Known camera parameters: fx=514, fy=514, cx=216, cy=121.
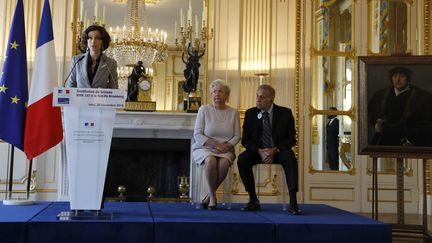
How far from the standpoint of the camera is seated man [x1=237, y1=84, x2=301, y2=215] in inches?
171


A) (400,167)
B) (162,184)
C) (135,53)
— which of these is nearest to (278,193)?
(162,184)

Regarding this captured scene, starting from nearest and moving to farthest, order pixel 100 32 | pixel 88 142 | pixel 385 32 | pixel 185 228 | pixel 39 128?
1. pixel 185 228
2. pixel 88 142
3. pixel 100 32
4. pixel 39 128
5. pixel 385 32

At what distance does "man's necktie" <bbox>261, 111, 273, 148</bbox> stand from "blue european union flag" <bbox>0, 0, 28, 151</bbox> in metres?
2.03

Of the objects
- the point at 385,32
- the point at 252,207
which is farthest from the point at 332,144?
the point at 252,207

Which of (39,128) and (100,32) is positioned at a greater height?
(100,32)

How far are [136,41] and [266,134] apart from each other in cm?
254

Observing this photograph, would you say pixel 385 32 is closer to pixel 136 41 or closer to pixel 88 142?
pixel 136 41

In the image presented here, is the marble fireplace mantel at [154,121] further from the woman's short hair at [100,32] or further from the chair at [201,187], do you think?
the woman's short hair at [100,32]

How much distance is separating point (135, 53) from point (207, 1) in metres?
1.11

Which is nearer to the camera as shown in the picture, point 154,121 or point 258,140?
point 258,140

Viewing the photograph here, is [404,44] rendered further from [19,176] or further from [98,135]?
[19,176]

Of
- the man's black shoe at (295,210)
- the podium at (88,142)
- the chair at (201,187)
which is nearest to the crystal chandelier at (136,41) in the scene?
the chair at (201,187)

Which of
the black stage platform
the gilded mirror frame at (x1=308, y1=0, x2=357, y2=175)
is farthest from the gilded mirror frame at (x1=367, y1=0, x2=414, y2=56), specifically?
the black stage platform

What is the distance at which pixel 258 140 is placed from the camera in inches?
177
